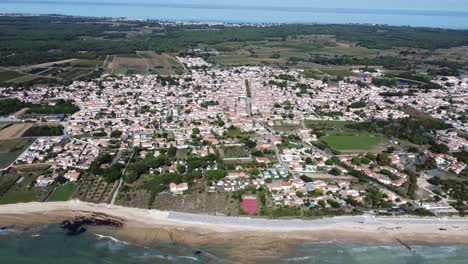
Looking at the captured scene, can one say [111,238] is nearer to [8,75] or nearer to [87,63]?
[8,75]

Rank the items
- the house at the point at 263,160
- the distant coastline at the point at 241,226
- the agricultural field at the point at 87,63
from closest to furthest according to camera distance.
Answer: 1. the distant coastline at the point at 241,226
2. the house at the point at 263,160
3. the agricultural field at the point at 87,63

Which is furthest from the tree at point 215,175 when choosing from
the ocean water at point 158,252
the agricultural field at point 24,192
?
the agricultural field at point 24,192

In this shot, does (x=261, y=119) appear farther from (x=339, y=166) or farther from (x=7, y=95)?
(x=7, y=95)

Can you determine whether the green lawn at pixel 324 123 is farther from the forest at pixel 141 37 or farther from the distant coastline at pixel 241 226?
the forest at pixel 141 37

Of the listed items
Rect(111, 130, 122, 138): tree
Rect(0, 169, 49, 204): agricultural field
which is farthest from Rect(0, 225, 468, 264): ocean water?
Rect(111, 130, 122, 138): tree

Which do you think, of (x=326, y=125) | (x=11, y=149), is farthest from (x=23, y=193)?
(x=326, y=125)

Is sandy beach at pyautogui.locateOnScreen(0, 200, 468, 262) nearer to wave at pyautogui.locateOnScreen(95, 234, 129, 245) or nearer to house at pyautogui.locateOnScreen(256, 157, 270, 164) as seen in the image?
wave at pyautogui.locateOnScreen(95, 234, 129, 245)
